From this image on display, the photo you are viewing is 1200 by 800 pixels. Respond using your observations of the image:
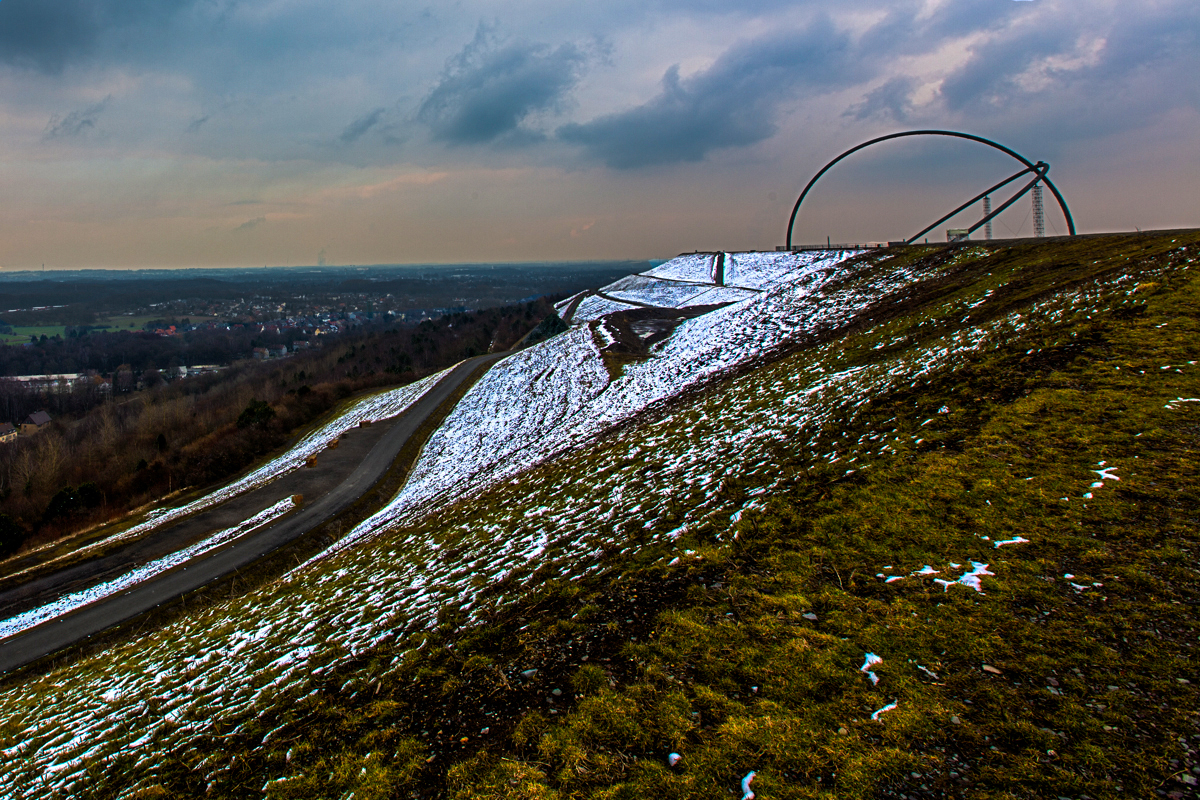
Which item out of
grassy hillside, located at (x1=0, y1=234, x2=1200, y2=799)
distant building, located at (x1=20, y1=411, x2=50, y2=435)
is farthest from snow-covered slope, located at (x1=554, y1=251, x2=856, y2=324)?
distant building, located at (x1=20, y1=411, x2=50, y2=435)

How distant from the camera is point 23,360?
158 m

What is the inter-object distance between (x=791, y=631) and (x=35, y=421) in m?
139

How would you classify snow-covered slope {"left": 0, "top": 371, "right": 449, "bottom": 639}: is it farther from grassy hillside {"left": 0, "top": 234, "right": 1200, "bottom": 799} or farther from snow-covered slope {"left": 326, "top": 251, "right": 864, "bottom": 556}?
grassy hillside {"left": 0, "top": 234, "right": 1200, "bottom": 799}

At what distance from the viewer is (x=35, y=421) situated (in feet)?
317

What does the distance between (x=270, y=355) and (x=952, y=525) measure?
184471 millimetres

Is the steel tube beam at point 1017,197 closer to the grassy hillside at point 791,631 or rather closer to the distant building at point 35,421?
the grassy hillside at point 791,631

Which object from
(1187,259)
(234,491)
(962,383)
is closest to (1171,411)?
(962,383)

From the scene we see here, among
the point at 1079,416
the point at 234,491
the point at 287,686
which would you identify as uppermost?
the point at 1079,416

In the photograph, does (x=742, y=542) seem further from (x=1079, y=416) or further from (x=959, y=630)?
(x=1079, y=416)

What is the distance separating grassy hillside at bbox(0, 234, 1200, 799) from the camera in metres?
4.95

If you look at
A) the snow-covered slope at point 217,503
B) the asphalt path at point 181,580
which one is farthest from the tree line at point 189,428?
the asphalt path at point 181,580

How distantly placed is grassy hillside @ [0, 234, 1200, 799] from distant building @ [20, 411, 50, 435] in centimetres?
11524

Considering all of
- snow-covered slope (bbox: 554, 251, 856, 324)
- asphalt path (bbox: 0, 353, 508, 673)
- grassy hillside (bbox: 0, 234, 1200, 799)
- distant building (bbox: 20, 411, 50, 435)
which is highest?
snow-covered slope (bbox: 554, 251, 856, 324)

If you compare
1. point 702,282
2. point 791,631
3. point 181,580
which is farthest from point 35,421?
point 791,631
